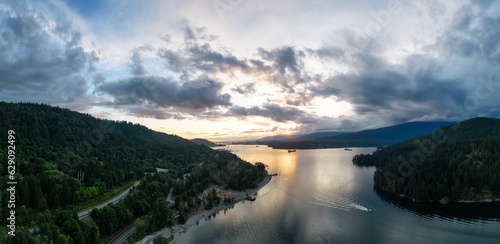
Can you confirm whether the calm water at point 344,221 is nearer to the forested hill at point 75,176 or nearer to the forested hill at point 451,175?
the forested hill at point 451,175

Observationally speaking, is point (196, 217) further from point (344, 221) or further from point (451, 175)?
point (451, 175)

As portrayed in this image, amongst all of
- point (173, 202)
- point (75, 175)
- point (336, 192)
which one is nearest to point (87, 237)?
point (173, 202)

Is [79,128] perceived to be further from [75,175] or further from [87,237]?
[87,237]

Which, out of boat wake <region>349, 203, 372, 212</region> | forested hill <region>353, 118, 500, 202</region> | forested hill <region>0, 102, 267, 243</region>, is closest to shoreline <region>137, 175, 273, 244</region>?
forested hill <region>0, 102, 267, 243</region>

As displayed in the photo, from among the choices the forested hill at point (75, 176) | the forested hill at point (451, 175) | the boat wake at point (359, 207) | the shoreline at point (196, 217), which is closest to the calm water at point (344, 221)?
the boat wake at point (359, 207)

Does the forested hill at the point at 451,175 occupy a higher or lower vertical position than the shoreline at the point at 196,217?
higher

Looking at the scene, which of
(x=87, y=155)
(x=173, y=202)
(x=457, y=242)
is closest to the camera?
(x=457, y=242)

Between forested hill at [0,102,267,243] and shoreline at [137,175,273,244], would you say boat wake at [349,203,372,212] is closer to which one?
shoreline at [137,175,273,244]

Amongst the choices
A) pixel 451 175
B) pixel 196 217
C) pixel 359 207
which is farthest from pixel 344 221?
pixel 451 175

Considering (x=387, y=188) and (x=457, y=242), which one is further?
(x=387, y=188)
